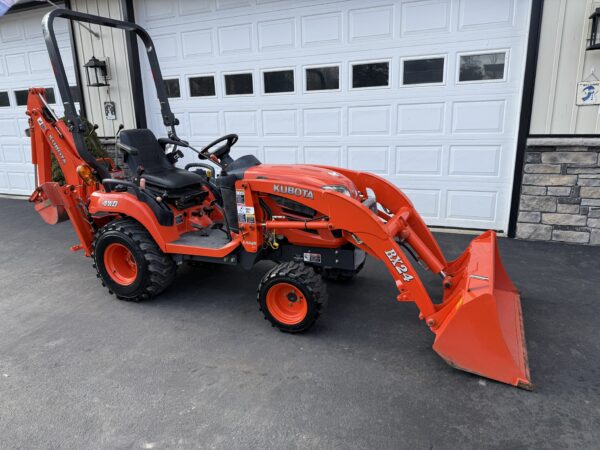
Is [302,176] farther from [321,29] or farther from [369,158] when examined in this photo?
[321,29]

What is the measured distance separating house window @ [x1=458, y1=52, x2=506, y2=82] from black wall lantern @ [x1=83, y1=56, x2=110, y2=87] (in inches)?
199

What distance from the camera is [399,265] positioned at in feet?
8.96

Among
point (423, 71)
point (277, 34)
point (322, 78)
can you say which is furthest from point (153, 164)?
point (423, 71)

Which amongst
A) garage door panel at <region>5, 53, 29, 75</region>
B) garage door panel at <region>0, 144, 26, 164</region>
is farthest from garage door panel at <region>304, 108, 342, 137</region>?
garage door panel at <region>0, 144, 26, 164</region>

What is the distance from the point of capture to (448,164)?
5207 mm

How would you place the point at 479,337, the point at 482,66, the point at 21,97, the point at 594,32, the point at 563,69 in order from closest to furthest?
the point at 479,337 < the point at 594,32 < the point at 563,69 < the point at 482,66 < the point at 21,97

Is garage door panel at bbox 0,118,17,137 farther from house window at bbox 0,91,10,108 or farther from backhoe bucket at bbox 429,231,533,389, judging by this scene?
backhoe bucket at bbox 429,231,533,389

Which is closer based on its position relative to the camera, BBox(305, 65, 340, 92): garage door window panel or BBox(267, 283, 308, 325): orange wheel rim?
BBox(267, 283, 308, 325): orange wheel rim

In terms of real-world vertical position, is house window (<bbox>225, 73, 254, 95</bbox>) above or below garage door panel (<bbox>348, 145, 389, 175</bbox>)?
above

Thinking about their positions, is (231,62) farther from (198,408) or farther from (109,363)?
(198,408)

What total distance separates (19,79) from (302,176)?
6.91m

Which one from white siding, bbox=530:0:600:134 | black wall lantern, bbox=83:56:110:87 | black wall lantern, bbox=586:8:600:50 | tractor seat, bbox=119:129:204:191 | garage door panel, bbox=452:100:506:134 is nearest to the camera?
tractor seat, bbox=119:129:204:191

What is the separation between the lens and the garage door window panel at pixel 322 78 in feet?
17.7

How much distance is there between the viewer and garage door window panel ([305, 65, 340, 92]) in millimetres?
5406
